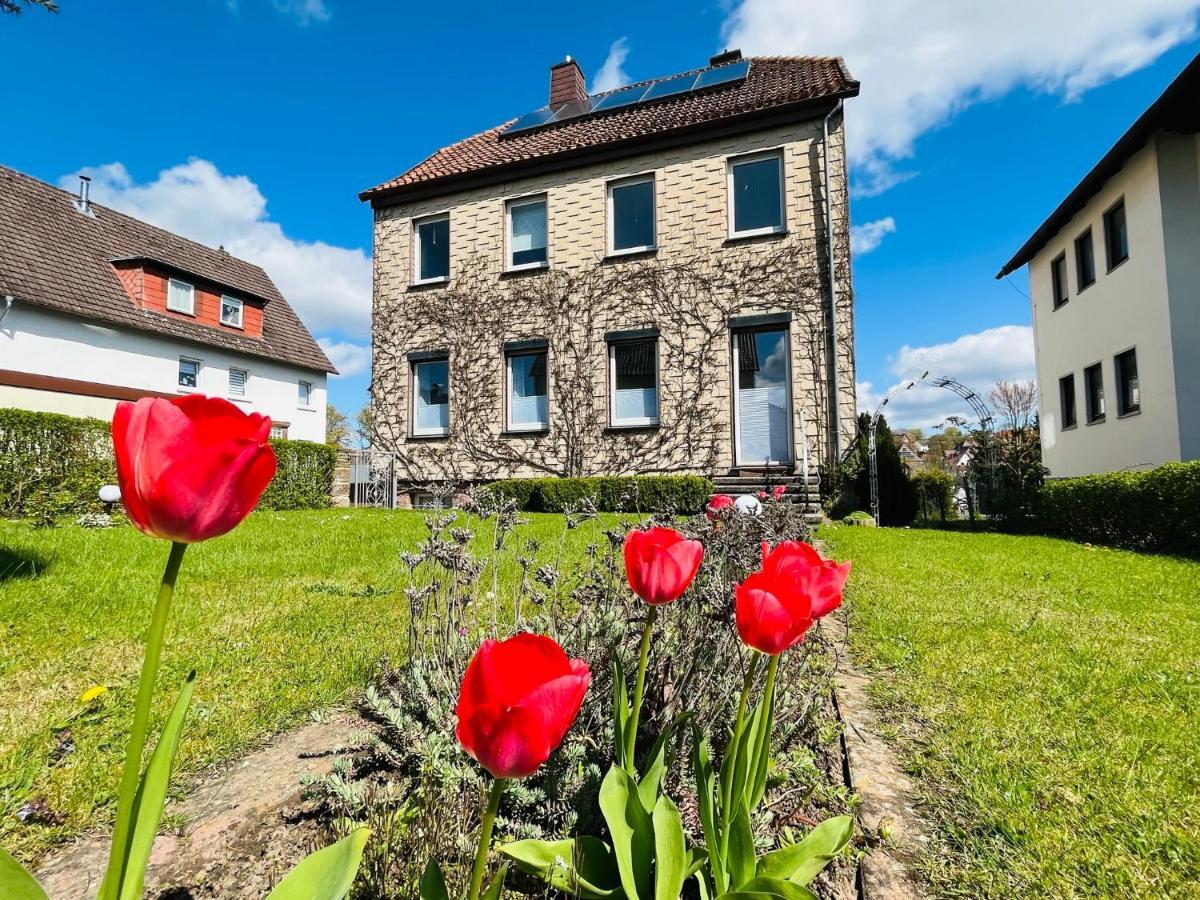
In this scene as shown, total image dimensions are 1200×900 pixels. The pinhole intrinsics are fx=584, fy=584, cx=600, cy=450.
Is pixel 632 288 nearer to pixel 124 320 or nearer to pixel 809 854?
pixel 809 854

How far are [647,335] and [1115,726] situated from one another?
31.0 feet

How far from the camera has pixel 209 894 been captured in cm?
117

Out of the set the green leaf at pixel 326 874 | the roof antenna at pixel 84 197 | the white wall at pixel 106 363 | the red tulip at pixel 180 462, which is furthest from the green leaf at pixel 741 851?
the roof antenna at pixel 84 197

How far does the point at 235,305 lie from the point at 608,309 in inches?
638

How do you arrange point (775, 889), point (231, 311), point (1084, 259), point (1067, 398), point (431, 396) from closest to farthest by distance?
1. point (775, 889)
2. point (1084, 259)
3. point (431, 396)
4. point (1067, 398)
5. point (231, 311)

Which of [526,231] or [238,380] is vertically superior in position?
[526,231]

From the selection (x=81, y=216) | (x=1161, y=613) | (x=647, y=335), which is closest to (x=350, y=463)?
(x=647, y=335)

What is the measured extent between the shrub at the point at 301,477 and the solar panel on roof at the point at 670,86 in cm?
1018

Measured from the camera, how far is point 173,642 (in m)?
2.80

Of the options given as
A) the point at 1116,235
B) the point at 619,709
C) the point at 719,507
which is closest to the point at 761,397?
the point at 1116,235

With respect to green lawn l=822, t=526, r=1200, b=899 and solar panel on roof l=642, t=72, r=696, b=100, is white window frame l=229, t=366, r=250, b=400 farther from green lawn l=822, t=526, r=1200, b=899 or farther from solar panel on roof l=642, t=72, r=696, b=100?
green lawn l=822, t=526, r=1200, b=899

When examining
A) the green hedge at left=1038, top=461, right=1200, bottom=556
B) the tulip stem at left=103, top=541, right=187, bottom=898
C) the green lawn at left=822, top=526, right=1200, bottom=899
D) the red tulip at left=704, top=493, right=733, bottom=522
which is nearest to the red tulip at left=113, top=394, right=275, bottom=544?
the tulip stem at left=103, top=541, right=187, bottom=898

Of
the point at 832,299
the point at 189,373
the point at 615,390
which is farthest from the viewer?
the point at 189,373

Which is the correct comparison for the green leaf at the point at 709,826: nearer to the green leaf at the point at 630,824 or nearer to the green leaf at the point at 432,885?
the green leaf at the point at 630,824
